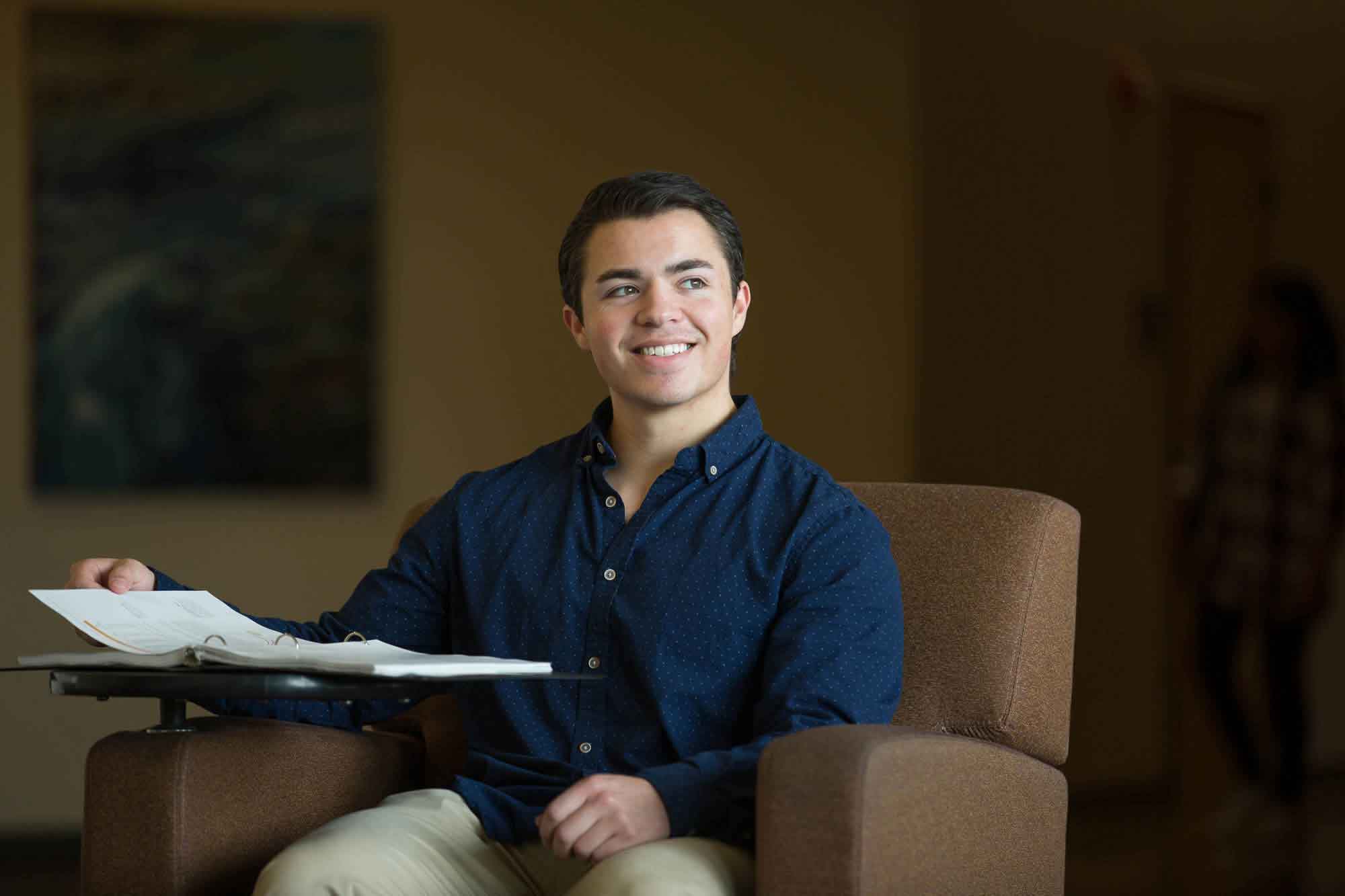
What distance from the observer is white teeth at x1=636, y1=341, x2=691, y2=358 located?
1.97 meters

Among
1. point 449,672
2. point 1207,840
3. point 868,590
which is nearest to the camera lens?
point 449,672

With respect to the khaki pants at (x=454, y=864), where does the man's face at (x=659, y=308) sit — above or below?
above

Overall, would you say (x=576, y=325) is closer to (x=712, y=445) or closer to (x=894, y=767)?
(x=712, y=445)

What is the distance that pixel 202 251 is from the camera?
15.4ft

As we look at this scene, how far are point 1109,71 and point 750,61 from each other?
1.10 meters

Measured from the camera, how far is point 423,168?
15.6 feet

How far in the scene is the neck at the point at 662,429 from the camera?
79.8 inches

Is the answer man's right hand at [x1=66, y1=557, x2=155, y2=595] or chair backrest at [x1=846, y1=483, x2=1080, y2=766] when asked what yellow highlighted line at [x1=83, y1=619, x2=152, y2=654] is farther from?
chair backrest at [x1=846, y1=483, x2=1080, y2=766]

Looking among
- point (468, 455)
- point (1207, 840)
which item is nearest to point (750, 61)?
point (468, 455)

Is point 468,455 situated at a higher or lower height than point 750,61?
lower

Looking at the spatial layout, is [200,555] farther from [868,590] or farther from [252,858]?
[868,590]

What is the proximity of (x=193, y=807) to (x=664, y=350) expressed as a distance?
0.76 m

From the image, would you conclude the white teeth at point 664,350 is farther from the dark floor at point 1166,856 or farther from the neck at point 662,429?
the dark floor at point 1166,856

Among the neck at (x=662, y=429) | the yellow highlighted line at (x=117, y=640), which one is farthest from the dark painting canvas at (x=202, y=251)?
the yellow highlighted line at (x=117, y=640)
